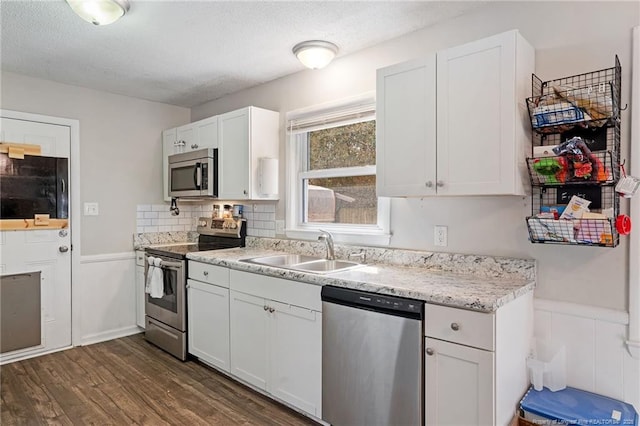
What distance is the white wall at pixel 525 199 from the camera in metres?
1.81

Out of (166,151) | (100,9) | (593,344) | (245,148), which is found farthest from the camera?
(166,151)

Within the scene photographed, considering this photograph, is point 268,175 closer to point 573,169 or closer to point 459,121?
point 459,121

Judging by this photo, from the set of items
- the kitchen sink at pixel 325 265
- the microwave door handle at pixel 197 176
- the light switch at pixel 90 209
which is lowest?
the kitchen sink at pixel 325 265

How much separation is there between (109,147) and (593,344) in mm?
4025

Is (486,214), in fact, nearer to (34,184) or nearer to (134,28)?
(134,28)

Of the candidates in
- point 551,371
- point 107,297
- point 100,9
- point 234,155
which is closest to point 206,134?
point 234,155

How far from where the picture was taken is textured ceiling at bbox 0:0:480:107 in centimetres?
220

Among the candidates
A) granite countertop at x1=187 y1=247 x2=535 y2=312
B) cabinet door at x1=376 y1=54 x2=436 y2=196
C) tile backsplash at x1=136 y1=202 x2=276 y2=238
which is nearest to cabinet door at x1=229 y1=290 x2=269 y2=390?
granite countertop at x1=187 y1=247 x2=535 y2=312

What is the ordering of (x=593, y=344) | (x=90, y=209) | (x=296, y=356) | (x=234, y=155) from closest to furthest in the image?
(x=593, y=344) < (x=296, y=356) < (x=234, y=155) < (x=90, y=209)

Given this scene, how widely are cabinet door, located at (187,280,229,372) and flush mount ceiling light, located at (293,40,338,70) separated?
1696 mm

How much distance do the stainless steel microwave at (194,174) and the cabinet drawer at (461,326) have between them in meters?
2.36

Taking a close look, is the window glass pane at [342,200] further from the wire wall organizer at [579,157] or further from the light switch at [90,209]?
the light switch at [90,209]

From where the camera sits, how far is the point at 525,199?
80.5 inches

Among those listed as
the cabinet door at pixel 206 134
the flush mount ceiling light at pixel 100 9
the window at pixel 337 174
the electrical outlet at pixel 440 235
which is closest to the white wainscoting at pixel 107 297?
the cabinet door at pixel 206 134
